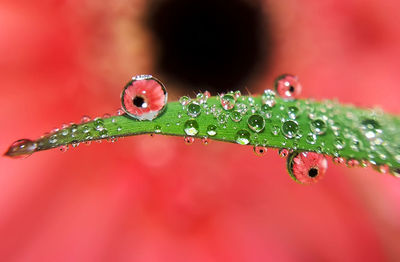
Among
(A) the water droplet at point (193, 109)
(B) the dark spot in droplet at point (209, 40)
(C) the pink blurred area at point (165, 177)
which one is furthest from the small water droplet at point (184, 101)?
(B) the dark spot in droplet at point (209, 40)

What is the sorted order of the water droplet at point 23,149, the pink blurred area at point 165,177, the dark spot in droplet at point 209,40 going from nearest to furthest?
the water droplet at point 23,149, the pink blurred area at point 165,177, the dark spot in droplet at point 209,40

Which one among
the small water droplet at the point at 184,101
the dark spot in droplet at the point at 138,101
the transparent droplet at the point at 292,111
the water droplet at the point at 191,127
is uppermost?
the transparent droplet at the point at 292,111

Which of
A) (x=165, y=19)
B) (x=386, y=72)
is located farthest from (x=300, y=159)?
(x=165, y=19)

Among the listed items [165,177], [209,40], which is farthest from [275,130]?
[209,40]

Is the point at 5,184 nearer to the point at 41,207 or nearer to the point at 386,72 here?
the point at 41,207

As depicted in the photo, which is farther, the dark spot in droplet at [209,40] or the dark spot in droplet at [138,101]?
the dark spot in droplet at [209,40]

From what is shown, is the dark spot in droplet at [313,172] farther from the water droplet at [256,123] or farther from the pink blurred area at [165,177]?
the pink blurred area at [165,177]

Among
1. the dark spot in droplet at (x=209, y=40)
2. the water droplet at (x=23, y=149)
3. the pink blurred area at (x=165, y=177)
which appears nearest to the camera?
the water droplet at (x=23, y=149)

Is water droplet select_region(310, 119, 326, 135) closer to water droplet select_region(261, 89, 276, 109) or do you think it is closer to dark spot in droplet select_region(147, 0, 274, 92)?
water droplet select_region(261, 89, 276, 109)
